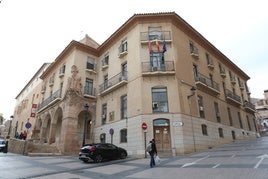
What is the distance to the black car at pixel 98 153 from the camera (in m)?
13.7

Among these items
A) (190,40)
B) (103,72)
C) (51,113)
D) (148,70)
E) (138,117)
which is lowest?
(138,117)

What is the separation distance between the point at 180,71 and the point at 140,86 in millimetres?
4268

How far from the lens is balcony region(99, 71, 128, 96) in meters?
20.0

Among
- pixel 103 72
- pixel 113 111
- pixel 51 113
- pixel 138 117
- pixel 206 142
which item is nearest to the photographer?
pixel 138 117

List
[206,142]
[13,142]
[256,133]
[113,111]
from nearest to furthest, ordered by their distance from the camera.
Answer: [206,142]
[113,111]
[13,142]
[256,133]

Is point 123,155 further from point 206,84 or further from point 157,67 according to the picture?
point 206,84

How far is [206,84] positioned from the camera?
21.4 meters

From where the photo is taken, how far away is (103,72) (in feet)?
79.9

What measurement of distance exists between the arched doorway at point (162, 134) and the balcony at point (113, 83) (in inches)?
219

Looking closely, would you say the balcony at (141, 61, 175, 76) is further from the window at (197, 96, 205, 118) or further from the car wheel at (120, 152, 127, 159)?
the car wheel at (120, 152, 127, 159)

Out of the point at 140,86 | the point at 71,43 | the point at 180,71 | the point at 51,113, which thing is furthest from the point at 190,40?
the point at 51,113

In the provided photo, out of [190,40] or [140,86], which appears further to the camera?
[190,40]

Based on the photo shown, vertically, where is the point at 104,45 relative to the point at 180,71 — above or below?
above

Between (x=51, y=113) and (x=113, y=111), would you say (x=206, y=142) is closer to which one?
(x=113, y=111)
